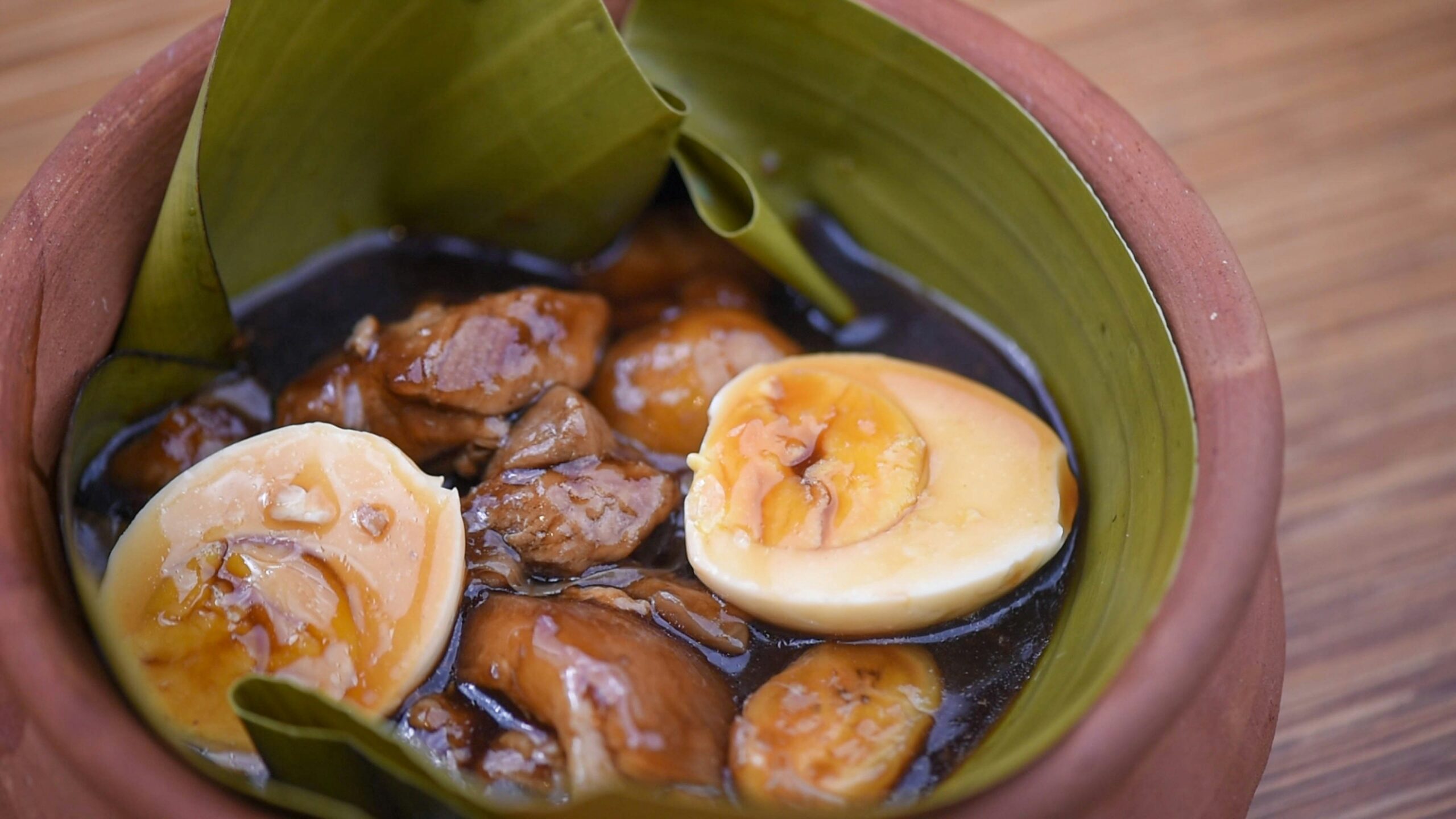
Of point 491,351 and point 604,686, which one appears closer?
point 604,686

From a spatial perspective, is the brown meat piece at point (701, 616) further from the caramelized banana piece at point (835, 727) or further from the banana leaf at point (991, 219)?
the banana leaf at point (991, 219)

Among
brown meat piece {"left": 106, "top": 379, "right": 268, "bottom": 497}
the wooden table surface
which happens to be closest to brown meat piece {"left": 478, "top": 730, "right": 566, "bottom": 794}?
brown meat piece {"left": 106, "top": 379, "right": 268, "bottom": 497}

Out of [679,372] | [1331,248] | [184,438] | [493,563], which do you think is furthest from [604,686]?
[1331,248]

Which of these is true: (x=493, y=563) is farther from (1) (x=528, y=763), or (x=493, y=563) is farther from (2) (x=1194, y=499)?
(2) (x=1194, y=499)

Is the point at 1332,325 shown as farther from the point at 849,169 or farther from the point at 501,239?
the point at 501,239

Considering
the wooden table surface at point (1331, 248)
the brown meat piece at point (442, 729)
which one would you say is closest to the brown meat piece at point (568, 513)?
the brown meat piece at point (442, 729)
